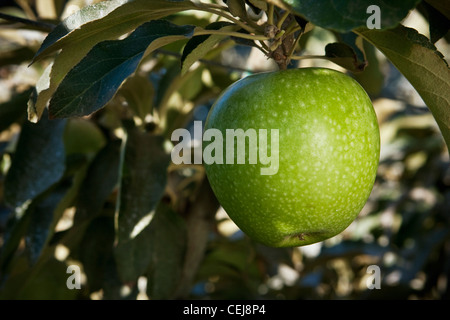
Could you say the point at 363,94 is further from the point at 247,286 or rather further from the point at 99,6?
the point at 247,286

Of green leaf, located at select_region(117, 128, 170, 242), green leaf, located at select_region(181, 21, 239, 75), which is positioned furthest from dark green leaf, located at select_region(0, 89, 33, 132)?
green leaf, located at select_region(181, 21, 239, 75)

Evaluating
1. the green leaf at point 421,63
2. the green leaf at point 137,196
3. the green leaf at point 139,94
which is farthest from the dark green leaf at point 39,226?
the green leaf at point 421,63

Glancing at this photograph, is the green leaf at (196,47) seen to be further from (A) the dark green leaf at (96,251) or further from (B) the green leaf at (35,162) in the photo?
(A) the dark green leaf at (96,251)

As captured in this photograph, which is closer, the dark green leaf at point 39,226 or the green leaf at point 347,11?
the green leaf at point 347,11

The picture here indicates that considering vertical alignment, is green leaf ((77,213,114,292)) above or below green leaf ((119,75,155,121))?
below

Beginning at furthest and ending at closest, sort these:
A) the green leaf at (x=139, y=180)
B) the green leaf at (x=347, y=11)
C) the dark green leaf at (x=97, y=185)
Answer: the dark green leaf at (x=97, y=185), the green leaf at (x=139, y=180), the green leaf at (x=347, y=11)

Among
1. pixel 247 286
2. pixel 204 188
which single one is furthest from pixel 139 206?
pixel 247 286

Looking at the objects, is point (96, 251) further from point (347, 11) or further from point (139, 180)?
point (347, 11)

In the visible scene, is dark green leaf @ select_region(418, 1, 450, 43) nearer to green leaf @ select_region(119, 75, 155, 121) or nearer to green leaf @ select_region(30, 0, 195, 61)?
green leaf @ select_region(30, 0, 195, 61)

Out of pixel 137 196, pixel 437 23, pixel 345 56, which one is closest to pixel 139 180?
pixel 137 196
